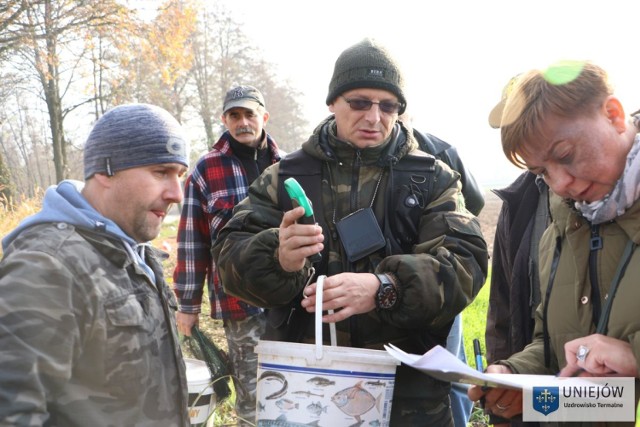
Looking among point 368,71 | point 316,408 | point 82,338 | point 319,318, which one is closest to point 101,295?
point 82,338

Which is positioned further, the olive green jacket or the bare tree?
the bare tree

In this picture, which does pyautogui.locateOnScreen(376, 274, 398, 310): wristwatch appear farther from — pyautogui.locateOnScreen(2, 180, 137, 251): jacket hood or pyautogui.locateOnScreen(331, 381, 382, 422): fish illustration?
pyautogui.locateOnScreen(2, 180, 137, 251): jacket hood

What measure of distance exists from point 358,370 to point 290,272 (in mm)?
497

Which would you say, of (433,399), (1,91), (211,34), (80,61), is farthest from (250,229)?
(211,34)

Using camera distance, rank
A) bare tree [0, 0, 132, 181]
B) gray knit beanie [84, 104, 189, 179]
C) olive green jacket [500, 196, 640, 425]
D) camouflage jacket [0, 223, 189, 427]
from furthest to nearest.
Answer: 1. bare tree [0, 0, 132, 181]
2. gray knit beanie [84, 104, 189, 179]
3. olive green jacket [500, 196, 640, 425]
4. camouflage jacket [0, 223, 189, 427]

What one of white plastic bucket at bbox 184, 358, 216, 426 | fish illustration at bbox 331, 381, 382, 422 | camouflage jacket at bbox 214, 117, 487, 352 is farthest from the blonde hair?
white plastic bucket at bbox 184, 358, 216, 426

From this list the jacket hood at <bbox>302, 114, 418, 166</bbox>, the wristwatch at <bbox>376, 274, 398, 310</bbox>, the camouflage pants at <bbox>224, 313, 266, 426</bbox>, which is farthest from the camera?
the camouflage pants at <bbox>224, 313, 266, 426</bbox>

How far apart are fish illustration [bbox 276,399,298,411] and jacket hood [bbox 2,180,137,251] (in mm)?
714

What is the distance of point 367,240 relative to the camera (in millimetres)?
2312

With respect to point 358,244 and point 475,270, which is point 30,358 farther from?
point 475,270

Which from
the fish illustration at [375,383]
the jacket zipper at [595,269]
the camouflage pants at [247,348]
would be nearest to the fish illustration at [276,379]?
the fish illustration at [375,383]

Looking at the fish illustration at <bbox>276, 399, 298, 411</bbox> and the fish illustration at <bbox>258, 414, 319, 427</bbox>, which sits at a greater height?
the fish illustration at <bbox>276, 399, 298, 411</bbox>

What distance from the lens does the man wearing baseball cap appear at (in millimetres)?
4156

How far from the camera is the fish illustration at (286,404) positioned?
1.93 m
